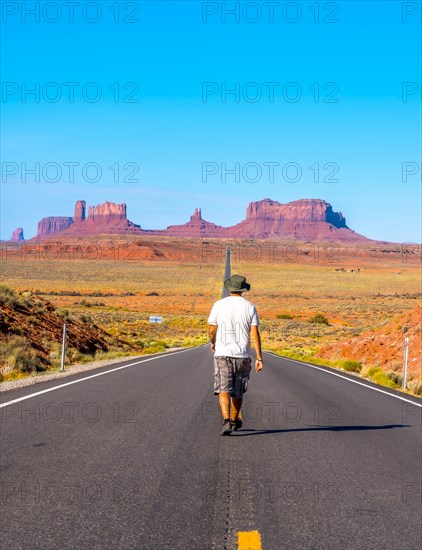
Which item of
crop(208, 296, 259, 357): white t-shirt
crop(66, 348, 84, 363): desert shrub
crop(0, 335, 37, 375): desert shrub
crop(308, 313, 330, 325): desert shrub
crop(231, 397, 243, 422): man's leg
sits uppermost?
crop(208, 296, 259, 357): white t-shirt

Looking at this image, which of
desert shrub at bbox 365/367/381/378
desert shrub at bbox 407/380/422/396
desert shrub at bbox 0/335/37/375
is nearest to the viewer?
desert shrub at bbox 407/380/422/396

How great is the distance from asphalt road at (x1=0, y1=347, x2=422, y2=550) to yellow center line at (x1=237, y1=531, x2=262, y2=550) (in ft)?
0.17

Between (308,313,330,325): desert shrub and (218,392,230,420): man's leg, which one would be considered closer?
(218,392,230,420): man's leg

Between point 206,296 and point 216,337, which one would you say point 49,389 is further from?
point 206,296

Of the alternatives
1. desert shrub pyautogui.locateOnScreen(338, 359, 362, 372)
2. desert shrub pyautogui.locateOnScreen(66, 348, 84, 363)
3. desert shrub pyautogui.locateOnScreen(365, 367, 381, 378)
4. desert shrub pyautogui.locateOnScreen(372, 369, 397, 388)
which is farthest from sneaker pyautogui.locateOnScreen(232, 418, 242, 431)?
desert shrub pyautogui.locateOnScreen(338, 359, 362, 372)

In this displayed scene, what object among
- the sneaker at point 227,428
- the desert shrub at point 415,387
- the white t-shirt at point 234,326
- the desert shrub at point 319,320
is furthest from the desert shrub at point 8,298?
the desert shrub at point 319,320

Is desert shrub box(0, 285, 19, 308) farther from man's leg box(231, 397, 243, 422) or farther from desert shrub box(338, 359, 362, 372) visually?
A: man's leg box(231, 397, 243, 422)

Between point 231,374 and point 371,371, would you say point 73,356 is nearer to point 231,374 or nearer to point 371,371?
point 371,371

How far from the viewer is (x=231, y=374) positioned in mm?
7441

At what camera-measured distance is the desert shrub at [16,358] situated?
15961 millimetres

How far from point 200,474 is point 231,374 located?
1.73 metres

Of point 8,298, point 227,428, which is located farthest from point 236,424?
point 8,298

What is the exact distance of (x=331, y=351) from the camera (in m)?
29.6

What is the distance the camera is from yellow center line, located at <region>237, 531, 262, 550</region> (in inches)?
163
